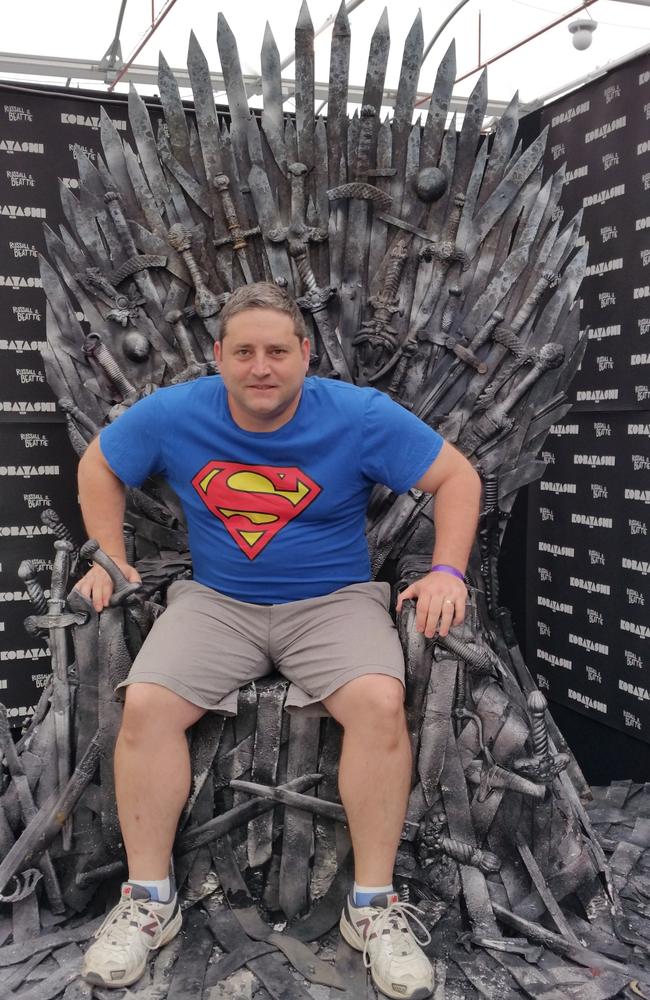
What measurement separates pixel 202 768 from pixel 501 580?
2.14 meters

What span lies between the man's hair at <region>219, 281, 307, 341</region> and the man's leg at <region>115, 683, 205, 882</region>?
0.88 meters

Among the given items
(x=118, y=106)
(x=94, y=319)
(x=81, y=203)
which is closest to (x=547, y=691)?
(x=94, y=319)

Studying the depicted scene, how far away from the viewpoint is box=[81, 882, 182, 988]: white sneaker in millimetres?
1828

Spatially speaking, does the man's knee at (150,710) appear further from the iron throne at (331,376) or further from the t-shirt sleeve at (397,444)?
the t-shirt sleeve at (397,444)

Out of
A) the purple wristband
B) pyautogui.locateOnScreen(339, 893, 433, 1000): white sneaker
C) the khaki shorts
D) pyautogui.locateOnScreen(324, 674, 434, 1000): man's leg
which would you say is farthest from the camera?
the purple wristband

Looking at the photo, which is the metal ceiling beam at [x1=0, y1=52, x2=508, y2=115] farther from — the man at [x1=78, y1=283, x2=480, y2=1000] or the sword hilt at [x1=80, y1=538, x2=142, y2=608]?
the sword hilt at [x1=80, y1=538, x2=142, y2=608]

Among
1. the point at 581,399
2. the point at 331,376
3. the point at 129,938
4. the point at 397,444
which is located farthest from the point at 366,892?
the point at 581,399

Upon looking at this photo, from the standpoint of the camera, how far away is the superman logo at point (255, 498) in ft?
7.29

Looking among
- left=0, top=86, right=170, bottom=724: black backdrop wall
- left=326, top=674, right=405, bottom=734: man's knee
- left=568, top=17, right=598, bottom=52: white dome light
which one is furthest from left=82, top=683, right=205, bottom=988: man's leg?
left=568, top=17, right=598, bottom=52: white dome light

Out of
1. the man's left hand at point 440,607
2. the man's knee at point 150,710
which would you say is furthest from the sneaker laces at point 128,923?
the man's left hand at point 440,607

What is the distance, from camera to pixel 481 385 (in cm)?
292

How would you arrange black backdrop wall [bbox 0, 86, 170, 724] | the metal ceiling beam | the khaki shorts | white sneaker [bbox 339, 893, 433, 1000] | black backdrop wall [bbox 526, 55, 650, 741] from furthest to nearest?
1. the metal ceiling beam
2. black backdrop wall [bbox 0, 86, 170, 724]
3. black backdrop wall [bbox 526, 55, 650, 741]
4. the khaki shorts
5. white sneaker [bbox 339, 893, 433, 1000]

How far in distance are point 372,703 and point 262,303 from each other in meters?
0.96

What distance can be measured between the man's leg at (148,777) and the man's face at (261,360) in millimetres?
710
